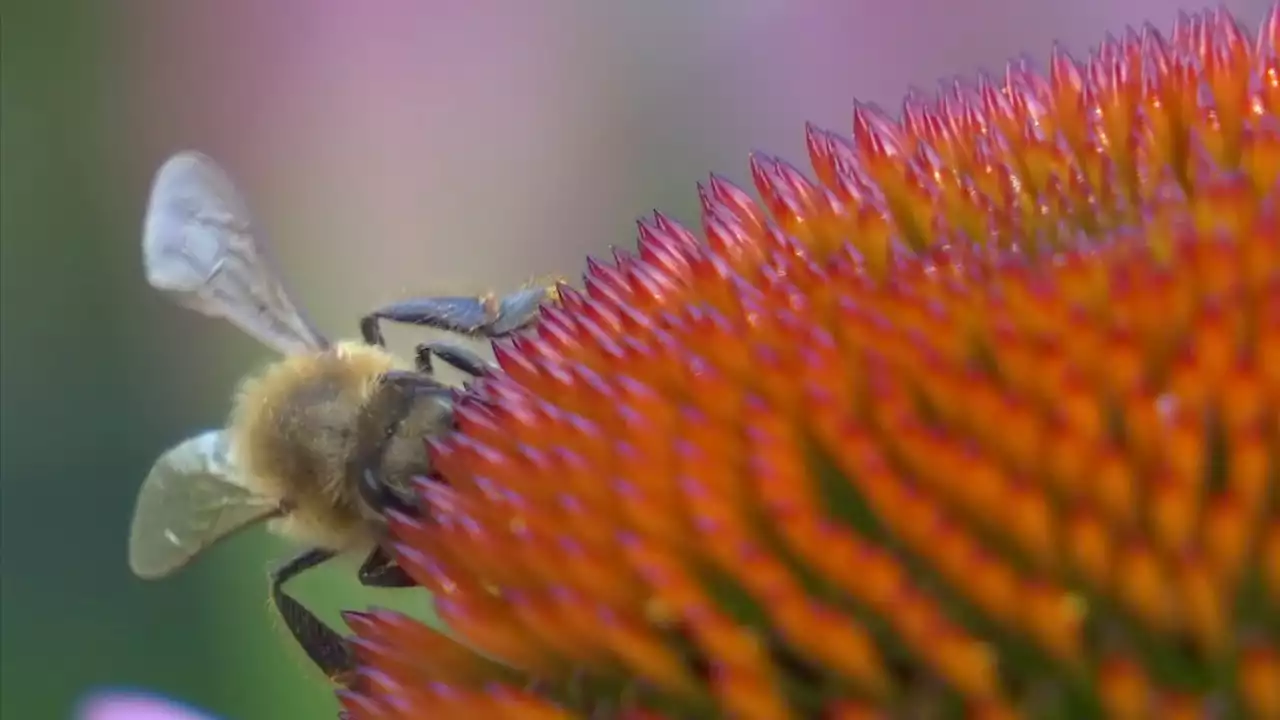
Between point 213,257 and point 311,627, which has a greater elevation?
point 213,257

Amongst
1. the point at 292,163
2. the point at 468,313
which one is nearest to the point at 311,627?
the point at 468,313

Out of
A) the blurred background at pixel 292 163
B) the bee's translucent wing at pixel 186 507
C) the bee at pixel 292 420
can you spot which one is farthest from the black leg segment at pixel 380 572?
the blurred background at pixel 292 163

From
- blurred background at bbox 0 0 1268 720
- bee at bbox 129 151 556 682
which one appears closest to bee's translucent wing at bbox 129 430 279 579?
bee at bbox 129 151 556 682

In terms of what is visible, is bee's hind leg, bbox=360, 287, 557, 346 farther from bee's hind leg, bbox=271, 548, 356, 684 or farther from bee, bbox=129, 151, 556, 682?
bee's hind leg, bbox=271, 548, 356, 684

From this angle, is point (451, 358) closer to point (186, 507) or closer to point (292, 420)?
point (292, 420)

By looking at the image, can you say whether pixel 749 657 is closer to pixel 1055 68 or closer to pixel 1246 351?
pixel 1246 351

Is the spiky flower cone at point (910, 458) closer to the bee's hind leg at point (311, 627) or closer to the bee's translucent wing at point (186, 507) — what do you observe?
the bee's hind leg at point (311, 627)

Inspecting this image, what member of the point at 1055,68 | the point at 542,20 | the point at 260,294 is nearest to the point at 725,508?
the point at 1055,68
